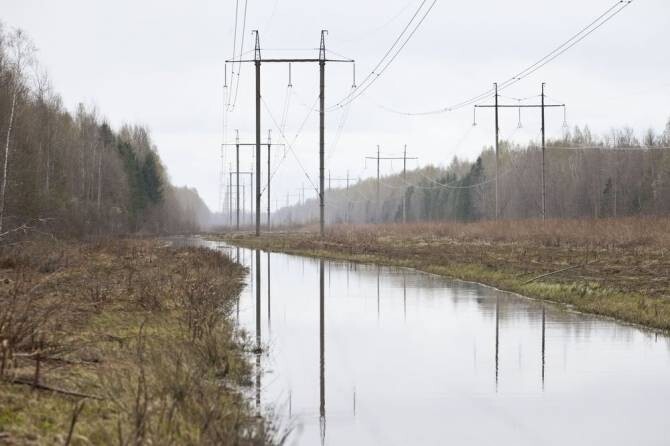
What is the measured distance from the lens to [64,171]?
210 ft

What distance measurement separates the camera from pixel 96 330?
12.8 metres

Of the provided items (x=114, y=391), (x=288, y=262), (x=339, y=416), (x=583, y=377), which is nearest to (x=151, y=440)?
(x=114, y=391)

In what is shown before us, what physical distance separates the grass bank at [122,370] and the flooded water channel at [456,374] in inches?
30.1

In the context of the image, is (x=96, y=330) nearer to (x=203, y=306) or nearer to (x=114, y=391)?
(x=203, y=306)

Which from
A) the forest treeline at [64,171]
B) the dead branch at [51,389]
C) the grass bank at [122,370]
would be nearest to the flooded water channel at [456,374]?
the grass bank at [122,370]

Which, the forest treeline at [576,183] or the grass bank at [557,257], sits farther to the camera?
the forest treeline at [576,183]

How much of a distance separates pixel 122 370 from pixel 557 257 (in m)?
25.8

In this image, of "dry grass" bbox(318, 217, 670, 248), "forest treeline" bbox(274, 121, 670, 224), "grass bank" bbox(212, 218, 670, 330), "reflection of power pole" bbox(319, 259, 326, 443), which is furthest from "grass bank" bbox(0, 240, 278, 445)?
"forest treeline" bbox(274, 121, 670, 224)

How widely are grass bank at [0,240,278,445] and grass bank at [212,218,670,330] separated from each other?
838 cm

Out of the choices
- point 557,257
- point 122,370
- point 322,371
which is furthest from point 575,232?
point 122,370

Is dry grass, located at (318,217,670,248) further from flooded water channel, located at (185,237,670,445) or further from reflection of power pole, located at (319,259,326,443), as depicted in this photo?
reflection of power pole, located at (319,259,326,443)

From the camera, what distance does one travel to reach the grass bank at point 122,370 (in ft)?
22.8

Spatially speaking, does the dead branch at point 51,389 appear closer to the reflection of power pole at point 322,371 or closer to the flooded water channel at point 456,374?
the flooded water channel at point 456,374

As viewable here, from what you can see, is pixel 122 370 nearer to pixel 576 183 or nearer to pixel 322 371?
pixel 322 371
